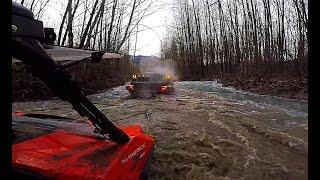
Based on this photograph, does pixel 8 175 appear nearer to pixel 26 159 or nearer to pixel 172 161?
pixel 26 159

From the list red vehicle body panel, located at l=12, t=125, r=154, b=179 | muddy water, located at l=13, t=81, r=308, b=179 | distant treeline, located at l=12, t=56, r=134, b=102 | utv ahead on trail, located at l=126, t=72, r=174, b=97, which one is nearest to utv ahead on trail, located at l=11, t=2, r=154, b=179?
red vehicle body panel, located at l=12, t=125, r=154, b=179

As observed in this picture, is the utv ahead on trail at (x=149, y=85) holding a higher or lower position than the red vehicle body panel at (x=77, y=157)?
higher

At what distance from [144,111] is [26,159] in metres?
7.83

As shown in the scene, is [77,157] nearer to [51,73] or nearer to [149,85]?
[51,73]

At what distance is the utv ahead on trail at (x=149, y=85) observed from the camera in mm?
14727

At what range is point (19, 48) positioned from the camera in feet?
5.26

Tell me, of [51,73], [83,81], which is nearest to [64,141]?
[51,73]

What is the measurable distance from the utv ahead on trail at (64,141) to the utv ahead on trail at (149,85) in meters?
11.0

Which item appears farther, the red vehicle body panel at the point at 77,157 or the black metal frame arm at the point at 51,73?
the red vehicle body panel at the point at 77,157

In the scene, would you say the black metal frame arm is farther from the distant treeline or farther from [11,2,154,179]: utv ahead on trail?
the distant treeline

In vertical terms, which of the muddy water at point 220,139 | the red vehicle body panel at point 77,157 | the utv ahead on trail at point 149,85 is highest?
the utv ahead on trail at point 149,85

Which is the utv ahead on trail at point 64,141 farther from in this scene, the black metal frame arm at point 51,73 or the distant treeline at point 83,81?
the distant treeline at point 83,81

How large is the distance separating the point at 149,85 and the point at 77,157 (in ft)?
41.2

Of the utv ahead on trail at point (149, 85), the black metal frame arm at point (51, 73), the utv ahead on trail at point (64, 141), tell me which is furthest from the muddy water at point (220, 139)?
the utv ahead on trail at point (149, 85)
